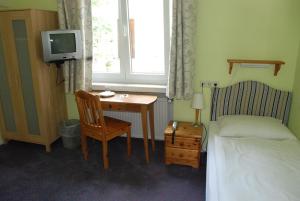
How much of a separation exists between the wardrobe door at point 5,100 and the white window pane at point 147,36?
1.51 m

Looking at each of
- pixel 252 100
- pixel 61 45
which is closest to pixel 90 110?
pixel 61 45

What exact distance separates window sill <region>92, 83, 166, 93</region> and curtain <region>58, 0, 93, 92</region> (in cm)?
14

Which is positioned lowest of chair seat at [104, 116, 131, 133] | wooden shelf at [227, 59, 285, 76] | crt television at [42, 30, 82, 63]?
chair seat at [104, 116, 131, 133]

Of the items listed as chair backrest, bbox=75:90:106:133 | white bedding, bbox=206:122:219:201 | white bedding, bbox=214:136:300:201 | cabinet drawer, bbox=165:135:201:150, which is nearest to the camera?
white bedding, bbox=214:136:300:201

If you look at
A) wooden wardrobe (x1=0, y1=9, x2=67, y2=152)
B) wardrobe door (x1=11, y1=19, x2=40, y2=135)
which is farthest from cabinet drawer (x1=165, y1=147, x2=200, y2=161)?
wardrobe door (x1=11, y1=19, x2=40, y2=135)

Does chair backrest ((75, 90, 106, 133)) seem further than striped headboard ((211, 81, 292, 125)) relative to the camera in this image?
No

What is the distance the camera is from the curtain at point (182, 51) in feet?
8.48

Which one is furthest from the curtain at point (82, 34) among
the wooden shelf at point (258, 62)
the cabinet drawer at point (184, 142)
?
the wooden shelf at point (258, 62)

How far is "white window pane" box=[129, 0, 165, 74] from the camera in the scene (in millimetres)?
2988

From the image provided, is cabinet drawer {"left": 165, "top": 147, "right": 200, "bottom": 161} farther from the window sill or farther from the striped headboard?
the window sill

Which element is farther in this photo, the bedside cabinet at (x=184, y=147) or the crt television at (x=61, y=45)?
the crt television at (x=61, y=45)

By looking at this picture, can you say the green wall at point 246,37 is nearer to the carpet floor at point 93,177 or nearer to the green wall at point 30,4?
the carpet floor at point 93,177

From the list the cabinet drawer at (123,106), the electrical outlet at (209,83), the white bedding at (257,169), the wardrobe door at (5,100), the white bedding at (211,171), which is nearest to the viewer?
the white bedding at (257,169)

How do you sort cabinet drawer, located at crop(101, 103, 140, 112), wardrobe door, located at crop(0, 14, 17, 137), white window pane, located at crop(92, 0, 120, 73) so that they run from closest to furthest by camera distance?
1. cabinet drawer, located at crop(101, 103, 140, 112)
2. wardrobe door, located at crop(0, 14, 17, 137)
3. white window pane, located at crop(92, 0, 120, 73)
